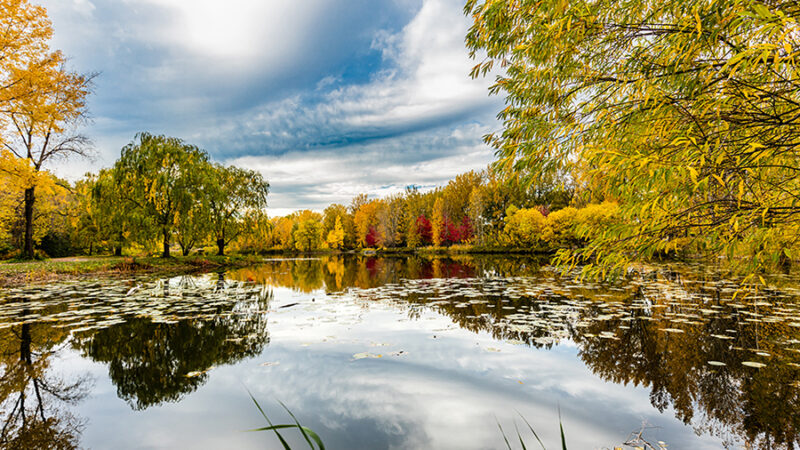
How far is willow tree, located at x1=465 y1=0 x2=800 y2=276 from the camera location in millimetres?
2479

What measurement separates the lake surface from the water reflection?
0.07 ft

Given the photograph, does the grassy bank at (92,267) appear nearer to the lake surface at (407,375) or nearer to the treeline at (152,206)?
the treeline at (152,206)

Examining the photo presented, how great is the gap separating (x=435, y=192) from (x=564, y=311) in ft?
208

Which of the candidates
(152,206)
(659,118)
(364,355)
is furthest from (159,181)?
(659,118)

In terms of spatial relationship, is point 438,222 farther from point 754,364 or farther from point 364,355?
point 754,364

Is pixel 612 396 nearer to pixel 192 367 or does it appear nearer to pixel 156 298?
pixel 192 367

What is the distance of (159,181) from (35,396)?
1989 cm

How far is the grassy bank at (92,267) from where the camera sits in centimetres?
1411

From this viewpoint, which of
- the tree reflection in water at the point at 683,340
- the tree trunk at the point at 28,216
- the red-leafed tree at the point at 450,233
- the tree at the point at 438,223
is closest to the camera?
the tree reflection in water at the point at 683,340

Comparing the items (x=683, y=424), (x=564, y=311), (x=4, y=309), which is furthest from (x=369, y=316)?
(x=4, y=309)

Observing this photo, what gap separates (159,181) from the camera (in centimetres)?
1970

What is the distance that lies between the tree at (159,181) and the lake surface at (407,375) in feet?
43.3

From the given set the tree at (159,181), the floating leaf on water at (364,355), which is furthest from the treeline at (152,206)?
the floating leaf on water at (364,355)

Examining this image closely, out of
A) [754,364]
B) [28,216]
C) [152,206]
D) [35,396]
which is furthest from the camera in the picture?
[152,206]
